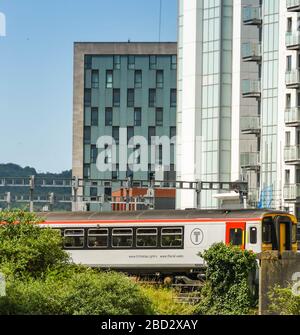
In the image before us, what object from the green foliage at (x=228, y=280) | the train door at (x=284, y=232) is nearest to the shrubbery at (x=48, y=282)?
the green foliage at (x=228, y=280)

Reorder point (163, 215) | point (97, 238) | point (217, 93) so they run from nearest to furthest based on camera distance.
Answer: point (163, 215)
point (97, 238)
point (217, 93)

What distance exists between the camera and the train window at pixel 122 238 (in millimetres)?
69562

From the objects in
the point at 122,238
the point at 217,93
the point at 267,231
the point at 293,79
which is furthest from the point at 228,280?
the point at 217,93

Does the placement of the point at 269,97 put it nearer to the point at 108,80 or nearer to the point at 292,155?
the point at 292,155

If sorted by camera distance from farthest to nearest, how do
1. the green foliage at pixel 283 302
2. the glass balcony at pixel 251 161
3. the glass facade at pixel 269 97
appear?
1. the glass balcony at pixel 251 161
2. the glass facade at pixel 269 97
3. the green foliage at pixel 283 302

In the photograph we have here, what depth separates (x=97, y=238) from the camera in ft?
231

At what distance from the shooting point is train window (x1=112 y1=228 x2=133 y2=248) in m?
69.6

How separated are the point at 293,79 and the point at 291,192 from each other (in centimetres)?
905

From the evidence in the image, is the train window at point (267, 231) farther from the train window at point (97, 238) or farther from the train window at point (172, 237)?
the train window at point (97, 238)

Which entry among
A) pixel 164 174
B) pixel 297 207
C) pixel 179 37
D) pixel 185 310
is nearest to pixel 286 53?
pixel 297 207

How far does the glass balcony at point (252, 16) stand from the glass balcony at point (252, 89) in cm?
490

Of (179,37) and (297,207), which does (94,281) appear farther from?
(179,37)

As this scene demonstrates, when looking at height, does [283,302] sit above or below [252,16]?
below

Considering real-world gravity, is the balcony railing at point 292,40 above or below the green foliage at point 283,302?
above
